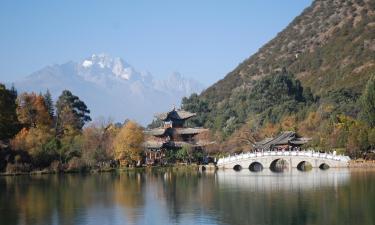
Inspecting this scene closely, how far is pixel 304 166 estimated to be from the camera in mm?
61469

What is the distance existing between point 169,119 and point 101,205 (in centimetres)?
4008

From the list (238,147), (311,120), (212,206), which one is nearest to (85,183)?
(212,206)

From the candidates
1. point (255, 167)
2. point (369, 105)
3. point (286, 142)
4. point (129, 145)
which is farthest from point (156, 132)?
point (369, 105)

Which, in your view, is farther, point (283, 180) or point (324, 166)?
point (324, 166)

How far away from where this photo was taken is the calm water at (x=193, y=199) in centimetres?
2903

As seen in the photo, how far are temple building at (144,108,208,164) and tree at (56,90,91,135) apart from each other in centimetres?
775

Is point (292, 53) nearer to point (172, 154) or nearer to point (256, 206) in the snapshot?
point (172, 154)

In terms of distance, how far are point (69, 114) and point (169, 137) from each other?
10844 mm

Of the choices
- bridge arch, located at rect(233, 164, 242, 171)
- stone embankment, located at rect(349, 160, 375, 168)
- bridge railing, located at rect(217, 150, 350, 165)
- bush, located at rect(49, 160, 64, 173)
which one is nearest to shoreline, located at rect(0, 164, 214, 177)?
bush, located at rect(49, 160, 64, 173)

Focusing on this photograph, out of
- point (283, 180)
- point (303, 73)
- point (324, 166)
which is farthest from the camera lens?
A: point (303, 73)

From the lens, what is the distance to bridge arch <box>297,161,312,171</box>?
192ft

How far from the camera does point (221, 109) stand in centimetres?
9462

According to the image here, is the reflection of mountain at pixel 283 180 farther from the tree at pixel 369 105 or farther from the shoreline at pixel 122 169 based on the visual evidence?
the shoreline at pixel 122 169

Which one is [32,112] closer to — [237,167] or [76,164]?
[76,164]
